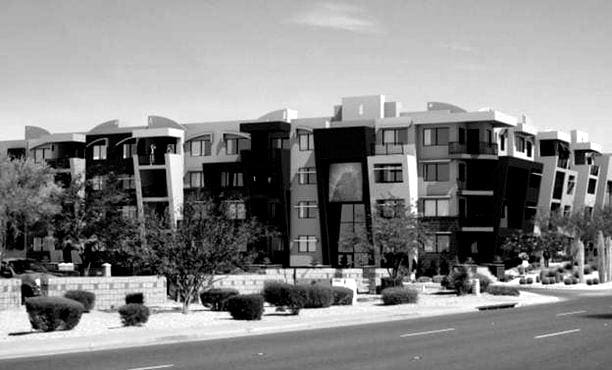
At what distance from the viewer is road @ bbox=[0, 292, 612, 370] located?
61.6ft

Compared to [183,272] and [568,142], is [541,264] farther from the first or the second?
[183,272]

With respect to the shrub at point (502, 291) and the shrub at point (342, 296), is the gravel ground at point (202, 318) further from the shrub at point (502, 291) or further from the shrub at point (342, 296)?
the shrub at point (502, 291)

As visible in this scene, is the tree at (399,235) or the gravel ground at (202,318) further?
the tree at (399,235)

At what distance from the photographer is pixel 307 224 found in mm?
84000

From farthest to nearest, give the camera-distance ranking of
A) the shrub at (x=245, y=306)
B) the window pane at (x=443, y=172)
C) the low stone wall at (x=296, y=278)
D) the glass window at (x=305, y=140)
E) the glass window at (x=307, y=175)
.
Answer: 1. the glass window at (x=305, y=140)
2. the glass window at (x=307, y=175)
3. the window pane at (x=443, y=172)
4. the low stone wall at (x=296, y=278)
5. the shrub at (x=245, y=306)

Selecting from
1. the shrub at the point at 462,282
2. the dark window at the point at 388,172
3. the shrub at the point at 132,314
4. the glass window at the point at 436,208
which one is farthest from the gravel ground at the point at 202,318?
the glass window at the point at 436,208

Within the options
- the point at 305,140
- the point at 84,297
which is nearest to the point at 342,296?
the point at 84,297

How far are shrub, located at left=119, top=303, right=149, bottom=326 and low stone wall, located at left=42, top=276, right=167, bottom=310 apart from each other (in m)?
8.71

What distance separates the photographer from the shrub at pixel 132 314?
28608mm

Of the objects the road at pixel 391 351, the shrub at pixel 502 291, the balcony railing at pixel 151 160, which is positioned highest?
the balcony railing at pixel 151 160

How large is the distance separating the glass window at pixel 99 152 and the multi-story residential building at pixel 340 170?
0.12 meters

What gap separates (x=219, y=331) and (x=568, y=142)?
74886mm

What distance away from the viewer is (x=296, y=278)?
51312mm

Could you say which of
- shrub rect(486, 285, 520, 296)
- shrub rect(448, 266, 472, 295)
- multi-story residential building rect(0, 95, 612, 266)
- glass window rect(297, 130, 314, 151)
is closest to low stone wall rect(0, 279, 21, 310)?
shrub rect(448, 266, 472, 295)
